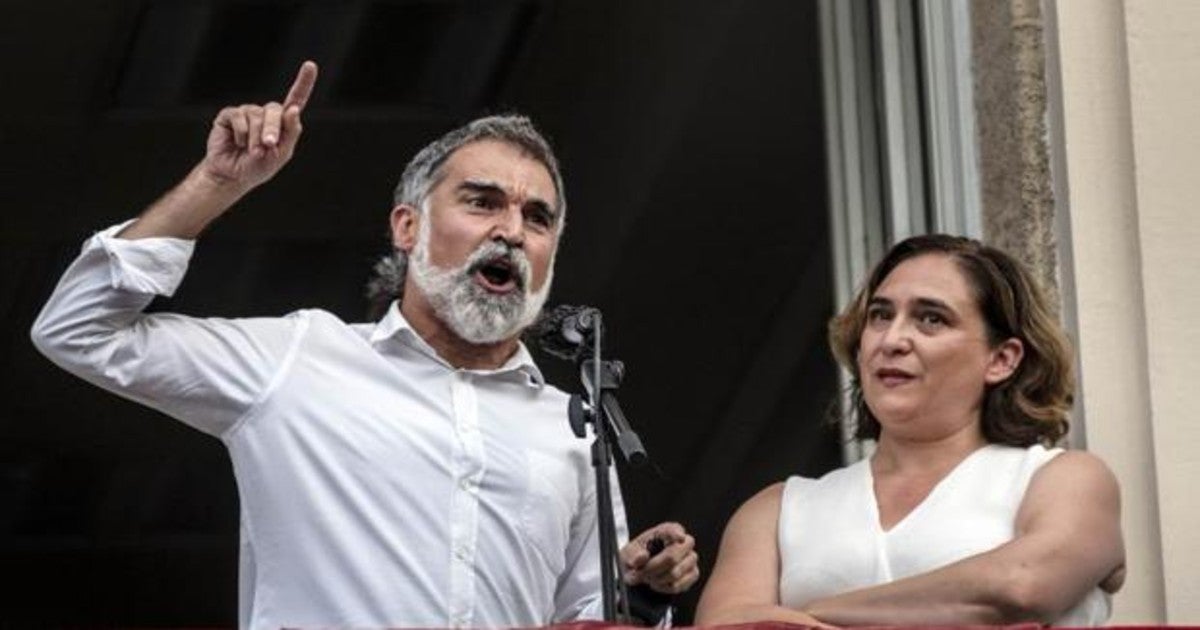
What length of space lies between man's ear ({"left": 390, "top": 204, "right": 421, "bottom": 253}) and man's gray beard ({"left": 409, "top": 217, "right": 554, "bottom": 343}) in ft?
0.45

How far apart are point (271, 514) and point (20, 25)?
3.75 meters

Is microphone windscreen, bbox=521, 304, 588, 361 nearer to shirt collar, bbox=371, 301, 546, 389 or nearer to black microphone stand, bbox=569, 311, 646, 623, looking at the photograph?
black microphone stand, bbox=569, 311, 646, 623

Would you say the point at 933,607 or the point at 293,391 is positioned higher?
the point at 293,391

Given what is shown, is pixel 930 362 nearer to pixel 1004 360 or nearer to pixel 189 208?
pixel 1004 360

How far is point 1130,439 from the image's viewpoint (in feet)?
22.1

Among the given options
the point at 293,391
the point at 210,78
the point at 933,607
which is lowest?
the point at 933,607

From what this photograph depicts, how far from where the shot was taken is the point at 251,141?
6.08 m

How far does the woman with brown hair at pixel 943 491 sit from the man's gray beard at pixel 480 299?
56 centimetres

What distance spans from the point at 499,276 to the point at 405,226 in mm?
274

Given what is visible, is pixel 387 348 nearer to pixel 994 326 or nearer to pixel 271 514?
pixel 271 514

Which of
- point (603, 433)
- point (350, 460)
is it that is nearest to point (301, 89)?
point (350, 460)


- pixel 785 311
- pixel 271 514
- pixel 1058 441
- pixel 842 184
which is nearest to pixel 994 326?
pixel 1058 441

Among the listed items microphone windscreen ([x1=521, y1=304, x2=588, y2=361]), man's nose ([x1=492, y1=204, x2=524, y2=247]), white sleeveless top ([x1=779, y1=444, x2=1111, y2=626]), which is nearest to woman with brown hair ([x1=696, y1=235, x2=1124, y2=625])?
white sleeveless top ([x1=779, y1=444, x2=1111, y2=626])

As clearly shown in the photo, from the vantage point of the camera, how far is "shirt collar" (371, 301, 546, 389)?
21.0 feet
